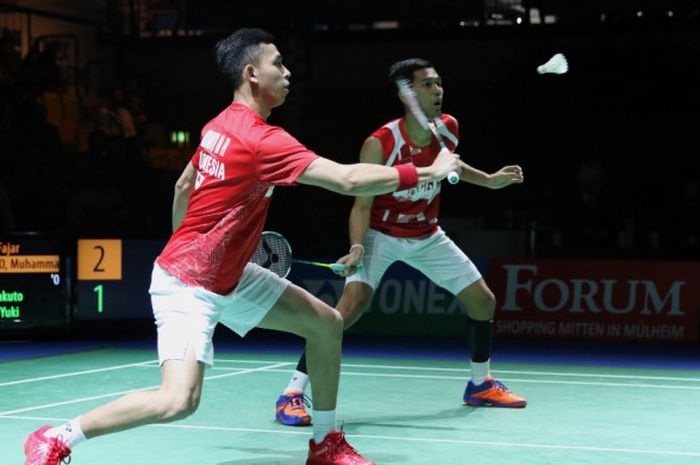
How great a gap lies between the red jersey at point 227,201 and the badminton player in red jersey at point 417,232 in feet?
6.58

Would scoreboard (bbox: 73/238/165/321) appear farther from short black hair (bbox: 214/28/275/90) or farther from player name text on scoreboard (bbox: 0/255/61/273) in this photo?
short black hair (bbox: 214/28/275/90)

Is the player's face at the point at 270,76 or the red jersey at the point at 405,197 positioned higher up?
the player's face at the point at 270,76

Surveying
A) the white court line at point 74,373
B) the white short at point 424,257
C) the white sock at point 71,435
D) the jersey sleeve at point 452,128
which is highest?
the jersey sleeve at point 452,128

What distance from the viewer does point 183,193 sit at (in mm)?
5133

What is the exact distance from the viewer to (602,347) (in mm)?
10766

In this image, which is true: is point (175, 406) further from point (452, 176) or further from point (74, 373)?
point (74, 373)

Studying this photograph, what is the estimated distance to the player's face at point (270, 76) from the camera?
→ 478cm

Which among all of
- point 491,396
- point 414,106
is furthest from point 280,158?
point 491,396

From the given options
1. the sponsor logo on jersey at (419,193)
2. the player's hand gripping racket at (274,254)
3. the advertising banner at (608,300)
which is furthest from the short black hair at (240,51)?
the advertising banner at (608,300)

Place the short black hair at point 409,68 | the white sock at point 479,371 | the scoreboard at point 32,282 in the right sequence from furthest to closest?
the scoreboard at point 32,282, the white sock at point 479,371, the short black hair at point 409,68

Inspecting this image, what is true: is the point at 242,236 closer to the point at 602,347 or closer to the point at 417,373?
the point at 417,373

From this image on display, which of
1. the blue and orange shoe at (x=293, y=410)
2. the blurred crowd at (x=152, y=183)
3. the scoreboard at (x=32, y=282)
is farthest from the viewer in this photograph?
the blurred crowd at (x=152, y=183)

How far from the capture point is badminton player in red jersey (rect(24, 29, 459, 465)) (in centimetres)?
435

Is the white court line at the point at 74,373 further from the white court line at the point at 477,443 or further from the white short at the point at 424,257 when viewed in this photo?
the white short at the point at 424,257
